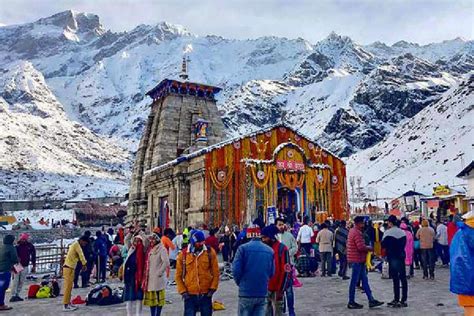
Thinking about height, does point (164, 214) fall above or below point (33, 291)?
above

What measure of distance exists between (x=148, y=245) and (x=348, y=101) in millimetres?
139920

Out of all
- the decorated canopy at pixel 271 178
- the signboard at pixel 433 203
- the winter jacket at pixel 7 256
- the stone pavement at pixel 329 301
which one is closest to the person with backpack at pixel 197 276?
the stone pavement at pixel 329 301

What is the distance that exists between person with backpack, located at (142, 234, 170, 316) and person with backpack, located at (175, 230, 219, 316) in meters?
1.01

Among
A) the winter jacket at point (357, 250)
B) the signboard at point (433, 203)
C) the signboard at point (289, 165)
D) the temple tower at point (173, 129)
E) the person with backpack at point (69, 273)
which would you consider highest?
the temple tower at point (173, 129)

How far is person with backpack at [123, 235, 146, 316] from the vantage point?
6.75 meters

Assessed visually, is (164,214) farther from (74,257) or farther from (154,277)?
(154,277)

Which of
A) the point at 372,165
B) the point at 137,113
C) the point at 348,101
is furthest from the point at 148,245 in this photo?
the point at 137,113

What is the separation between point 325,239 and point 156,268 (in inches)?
246

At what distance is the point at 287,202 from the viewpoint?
2300 cm

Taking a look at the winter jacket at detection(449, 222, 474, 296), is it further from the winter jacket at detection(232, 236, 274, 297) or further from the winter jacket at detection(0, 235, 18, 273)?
the winter jacket at detection(0, 235, 18, 273)

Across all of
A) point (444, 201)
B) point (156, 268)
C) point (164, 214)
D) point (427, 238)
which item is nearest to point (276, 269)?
point (156, 268)

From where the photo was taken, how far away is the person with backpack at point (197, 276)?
5.64m

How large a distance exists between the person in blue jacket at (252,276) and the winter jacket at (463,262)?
78.4 inches

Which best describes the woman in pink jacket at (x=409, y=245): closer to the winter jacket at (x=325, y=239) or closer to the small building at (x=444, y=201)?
the winter jacket at (x=325, y=239)
